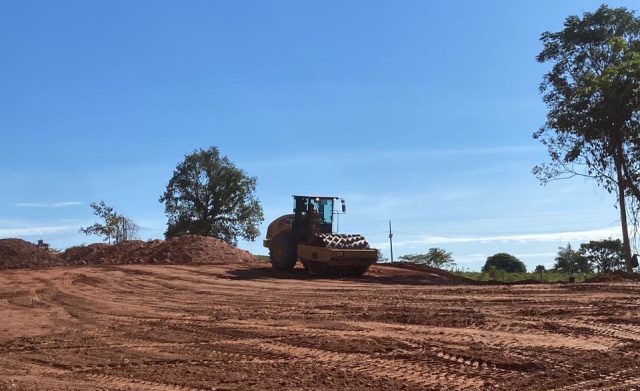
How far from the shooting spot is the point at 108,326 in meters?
11.0

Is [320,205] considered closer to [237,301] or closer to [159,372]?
[237,301]

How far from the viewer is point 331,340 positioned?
8555mm

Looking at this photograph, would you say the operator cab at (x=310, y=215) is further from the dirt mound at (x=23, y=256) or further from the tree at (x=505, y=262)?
the tree at (x=505, y=262)

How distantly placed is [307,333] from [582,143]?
63.6 ft

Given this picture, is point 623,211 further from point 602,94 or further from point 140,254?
point 140,254

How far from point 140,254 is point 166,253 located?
166cm

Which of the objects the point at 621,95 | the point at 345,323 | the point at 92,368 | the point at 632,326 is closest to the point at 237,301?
the point at 345,323

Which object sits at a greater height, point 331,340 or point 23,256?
point 23,256

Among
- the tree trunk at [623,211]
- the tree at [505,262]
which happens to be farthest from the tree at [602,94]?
the tree at [505,262]

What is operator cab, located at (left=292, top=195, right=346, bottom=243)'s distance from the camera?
970 inches

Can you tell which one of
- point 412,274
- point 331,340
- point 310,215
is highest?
point 310,215

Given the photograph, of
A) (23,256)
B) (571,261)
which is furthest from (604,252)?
(23,256)

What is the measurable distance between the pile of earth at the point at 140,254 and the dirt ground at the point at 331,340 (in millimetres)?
14220

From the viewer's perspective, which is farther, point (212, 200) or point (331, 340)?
point (212, 200)
